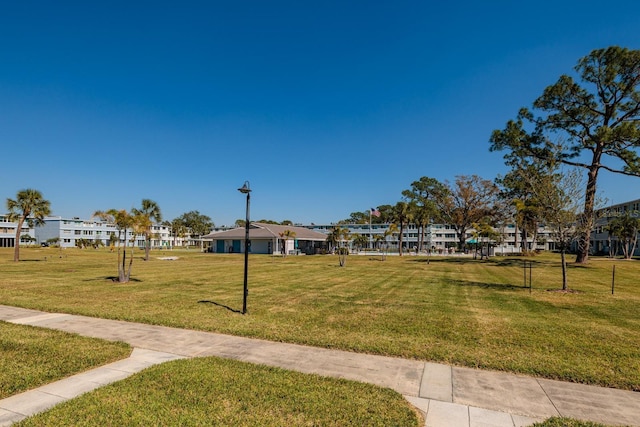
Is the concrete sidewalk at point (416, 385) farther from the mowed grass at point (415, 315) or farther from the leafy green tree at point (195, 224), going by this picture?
the leafy green tree at point (195, 224)

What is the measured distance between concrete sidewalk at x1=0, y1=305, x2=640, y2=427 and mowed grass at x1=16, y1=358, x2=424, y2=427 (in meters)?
0.41

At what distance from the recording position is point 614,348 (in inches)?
276

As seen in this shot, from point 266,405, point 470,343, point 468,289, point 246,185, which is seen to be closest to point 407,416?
point 266,405

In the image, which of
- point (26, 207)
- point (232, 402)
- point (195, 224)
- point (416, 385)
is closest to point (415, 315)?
point (416, 385)

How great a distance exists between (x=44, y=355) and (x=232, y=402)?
4.36 metres

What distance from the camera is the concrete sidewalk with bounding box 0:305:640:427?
441 cm

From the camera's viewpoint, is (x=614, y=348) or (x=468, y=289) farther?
(x=468, y=289)

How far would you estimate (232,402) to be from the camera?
177 inches

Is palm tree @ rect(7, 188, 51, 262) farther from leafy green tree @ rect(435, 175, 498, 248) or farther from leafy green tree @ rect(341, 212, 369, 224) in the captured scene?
leafy green tree @ rect(341, 212, 369, 224)

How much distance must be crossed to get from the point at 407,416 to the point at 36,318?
10214mm

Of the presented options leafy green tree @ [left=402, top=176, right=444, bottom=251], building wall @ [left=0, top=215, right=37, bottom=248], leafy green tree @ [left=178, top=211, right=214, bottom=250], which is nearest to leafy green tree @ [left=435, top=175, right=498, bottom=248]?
leafy green tree @ [left=402, top=176, right=444, bottom=251]

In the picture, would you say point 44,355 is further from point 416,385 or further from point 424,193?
point 424,193

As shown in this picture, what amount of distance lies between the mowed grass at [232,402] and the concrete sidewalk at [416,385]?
0.41 meters

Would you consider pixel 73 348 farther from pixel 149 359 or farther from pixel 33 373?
pixel 149 359
